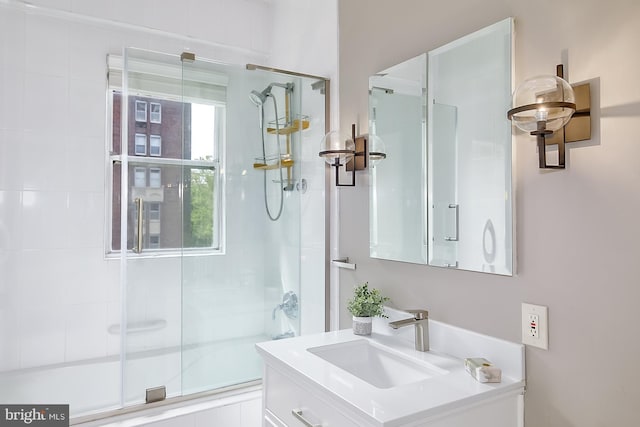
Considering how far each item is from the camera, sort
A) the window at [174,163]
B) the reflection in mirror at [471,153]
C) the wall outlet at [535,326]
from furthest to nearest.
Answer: the window at [174,163] < the reflection in mirror at [471,153] < the wall outlet at [535,326]

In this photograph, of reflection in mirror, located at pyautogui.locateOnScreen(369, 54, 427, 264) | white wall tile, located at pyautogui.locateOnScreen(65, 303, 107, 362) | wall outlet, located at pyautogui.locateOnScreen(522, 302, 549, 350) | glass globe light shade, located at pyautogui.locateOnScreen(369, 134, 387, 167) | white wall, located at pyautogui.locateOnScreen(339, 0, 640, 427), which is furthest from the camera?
white wall tile, located at pyautogui.locateOnScreen(65, 303, 107, 362)

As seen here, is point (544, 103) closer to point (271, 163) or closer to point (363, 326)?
point (363, 326)

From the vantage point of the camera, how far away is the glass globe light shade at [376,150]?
1.84 meters

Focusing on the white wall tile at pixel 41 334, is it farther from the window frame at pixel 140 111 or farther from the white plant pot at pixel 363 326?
the white plant pot at pixel 363 326

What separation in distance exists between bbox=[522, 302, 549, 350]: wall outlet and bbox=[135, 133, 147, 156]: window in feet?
5.47

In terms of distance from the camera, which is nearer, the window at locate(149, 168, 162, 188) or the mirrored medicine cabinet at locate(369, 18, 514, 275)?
the mirrored medicine cabinet at locate(369, 18, 514, 275)

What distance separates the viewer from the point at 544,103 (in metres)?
1.07

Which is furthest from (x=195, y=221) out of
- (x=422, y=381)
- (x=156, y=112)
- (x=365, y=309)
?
(x=422, y=381)

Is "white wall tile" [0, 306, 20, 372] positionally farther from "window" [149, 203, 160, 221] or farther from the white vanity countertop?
the white vanity countertop

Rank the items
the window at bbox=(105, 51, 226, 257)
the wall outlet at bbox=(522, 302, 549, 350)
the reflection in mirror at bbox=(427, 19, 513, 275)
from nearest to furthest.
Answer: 1. the wall outlet at bbox=(522, 302, 549, 350)
2. the reflection in mirror at bbox=(427, 19, 513, 275)
3. the window at bbox=(105, 51, 226, 257)

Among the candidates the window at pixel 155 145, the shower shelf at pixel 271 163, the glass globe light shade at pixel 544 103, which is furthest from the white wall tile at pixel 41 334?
the glass globe light shade at pixel 544 103

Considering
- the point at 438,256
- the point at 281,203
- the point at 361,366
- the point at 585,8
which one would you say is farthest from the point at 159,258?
the point at 585,8

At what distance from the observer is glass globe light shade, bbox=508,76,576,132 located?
1063 millimetres

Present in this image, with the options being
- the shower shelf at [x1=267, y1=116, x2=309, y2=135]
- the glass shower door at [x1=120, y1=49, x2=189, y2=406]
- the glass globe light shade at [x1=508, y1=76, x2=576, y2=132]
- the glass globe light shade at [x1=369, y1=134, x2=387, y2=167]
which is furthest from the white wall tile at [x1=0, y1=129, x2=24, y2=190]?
the glass globe light shade at [x1=508, y1=76, x2=576, y2=132]
